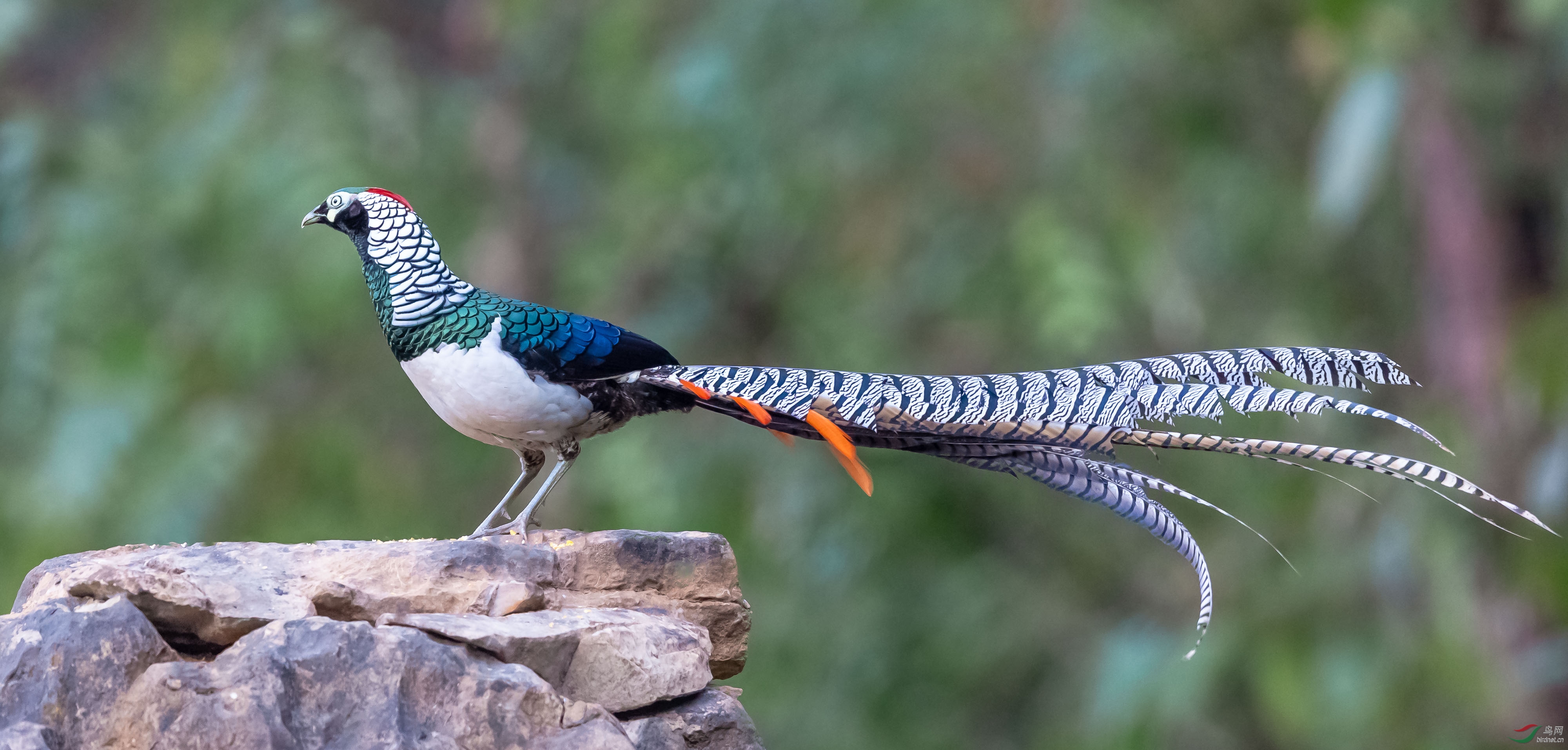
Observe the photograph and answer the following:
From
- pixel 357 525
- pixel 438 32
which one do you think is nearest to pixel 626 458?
pixel 357 525

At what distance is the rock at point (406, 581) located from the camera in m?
2.98

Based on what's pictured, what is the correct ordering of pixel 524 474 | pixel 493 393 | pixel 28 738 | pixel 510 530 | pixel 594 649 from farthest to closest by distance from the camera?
1. pixel 524 474
2. pixel 510 530
3. pixel 493 393
4. pixel 594 649
5. pixel 28 738

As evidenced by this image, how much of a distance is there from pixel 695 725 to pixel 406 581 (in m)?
0.74

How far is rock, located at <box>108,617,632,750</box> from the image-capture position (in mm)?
2699

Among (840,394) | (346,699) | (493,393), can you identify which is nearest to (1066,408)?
(840,394)

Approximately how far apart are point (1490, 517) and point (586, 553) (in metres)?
5.21

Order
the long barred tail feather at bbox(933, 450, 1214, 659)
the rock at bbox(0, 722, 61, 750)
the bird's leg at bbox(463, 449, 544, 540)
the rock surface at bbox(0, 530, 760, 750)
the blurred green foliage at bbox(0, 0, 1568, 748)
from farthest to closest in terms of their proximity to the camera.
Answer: the blurred green foliage at bbox(0, 0, 1568, 748) < the bird's leg at bbox(463, 449, 544, 540) < the long barred tail feather at bbox(933, 450, 1214, 659) < the rock surface at bbox(0, 530, 760, 750) < the rock at bbox(0, 722, 61, 750)

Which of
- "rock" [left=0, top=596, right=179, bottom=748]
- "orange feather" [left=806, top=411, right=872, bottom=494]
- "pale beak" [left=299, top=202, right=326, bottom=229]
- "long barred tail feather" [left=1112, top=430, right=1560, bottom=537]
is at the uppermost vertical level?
"long barred tail feather" [left=1112, top=430, right=1560, bottom=537]

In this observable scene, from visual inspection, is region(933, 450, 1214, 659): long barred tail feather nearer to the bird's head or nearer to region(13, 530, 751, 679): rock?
region(13, 530, 751, 679): rock

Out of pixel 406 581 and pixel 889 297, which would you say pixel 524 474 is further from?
pixel 889 297

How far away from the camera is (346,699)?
282 cm

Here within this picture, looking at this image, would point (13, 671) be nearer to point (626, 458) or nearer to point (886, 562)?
point (626, 458)

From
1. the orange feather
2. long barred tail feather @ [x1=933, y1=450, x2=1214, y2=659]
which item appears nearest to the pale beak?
the orange feather

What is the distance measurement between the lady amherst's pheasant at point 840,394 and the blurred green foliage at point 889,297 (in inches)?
135
